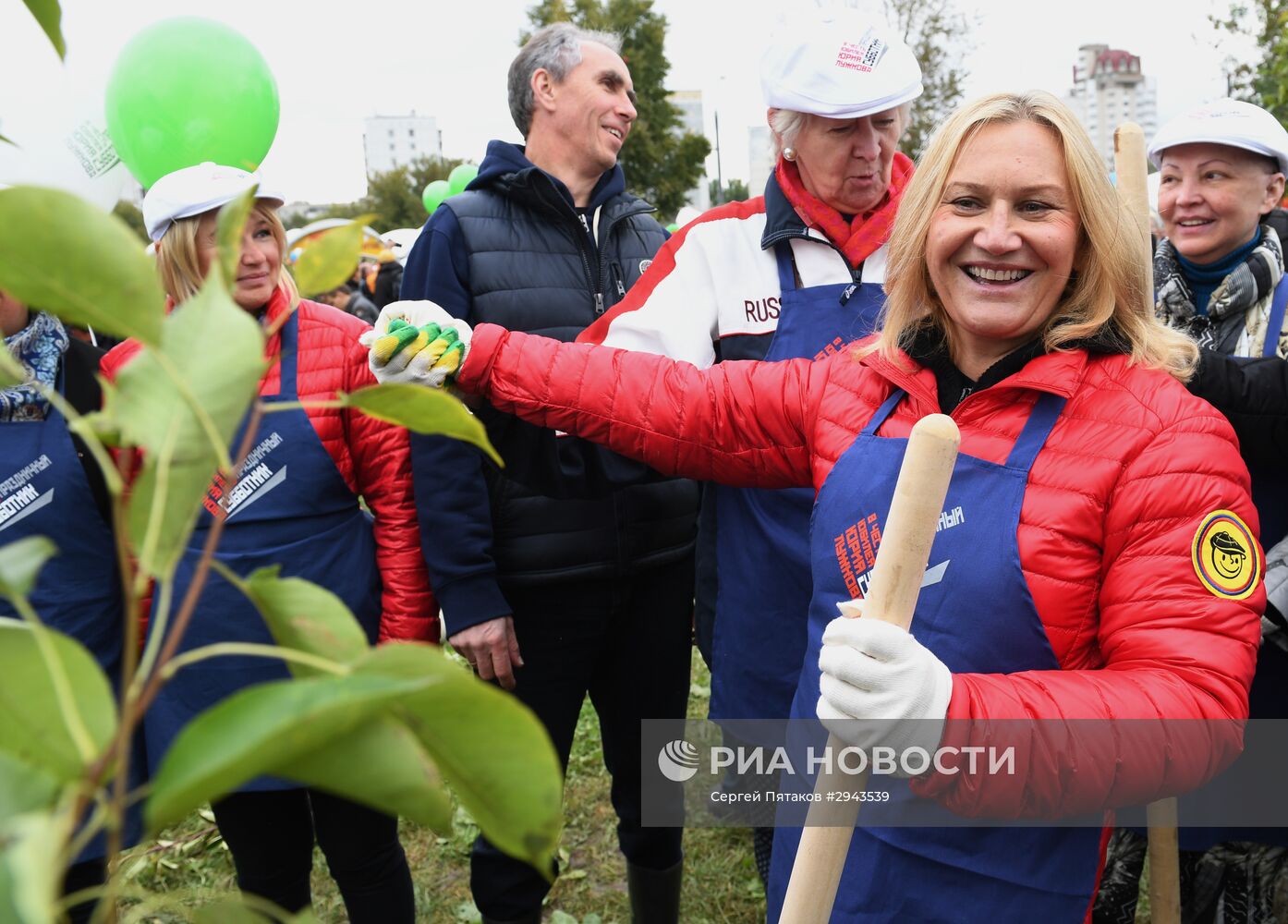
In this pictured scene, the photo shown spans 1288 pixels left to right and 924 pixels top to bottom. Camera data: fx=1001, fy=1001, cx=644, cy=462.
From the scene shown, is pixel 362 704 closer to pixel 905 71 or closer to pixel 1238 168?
pixel 905 71

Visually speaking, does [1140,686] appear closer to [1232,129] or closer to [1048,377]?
[1048,377]

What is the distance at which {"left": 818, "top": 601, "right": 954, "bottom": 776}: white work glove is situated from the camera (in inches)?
47.8

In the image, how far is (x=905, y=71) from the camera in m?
2.25

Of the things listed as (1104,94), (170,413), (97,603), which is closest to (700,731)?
(97,603)

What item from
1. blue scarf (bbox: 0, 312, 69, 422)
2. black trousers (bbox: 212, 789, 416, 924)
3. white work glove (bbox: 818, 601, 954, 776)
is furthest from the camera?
black trousers (bbox: 212, 789, 416, 924)

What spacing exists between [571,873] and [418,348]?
2345mm

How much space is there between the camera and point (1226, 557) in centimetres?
132

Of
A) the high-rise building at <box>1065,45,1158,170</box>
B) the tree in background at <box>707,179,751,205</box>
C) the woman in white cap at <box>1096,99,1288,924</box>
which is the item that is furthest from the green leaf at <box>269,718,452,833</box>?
the high-rise building at <box>1065,45,1158,170</box>

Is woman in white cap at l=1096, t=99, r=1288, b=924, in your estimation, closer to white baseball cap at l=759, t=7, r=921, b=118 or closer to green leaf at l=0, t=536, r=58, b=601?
white baseball cap at l=759, t=7, r=921, b=118

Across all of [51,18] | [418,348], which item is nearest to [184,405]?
[51,18]

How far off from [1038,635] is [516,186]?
1.65 metres

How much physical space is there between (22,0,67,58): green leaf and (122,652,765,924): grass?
9.56 feet

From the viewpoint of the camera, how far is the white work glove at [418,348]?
5.61 ft

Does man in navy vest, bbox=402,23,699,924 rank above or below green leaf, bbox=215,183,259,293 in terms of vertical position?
below
